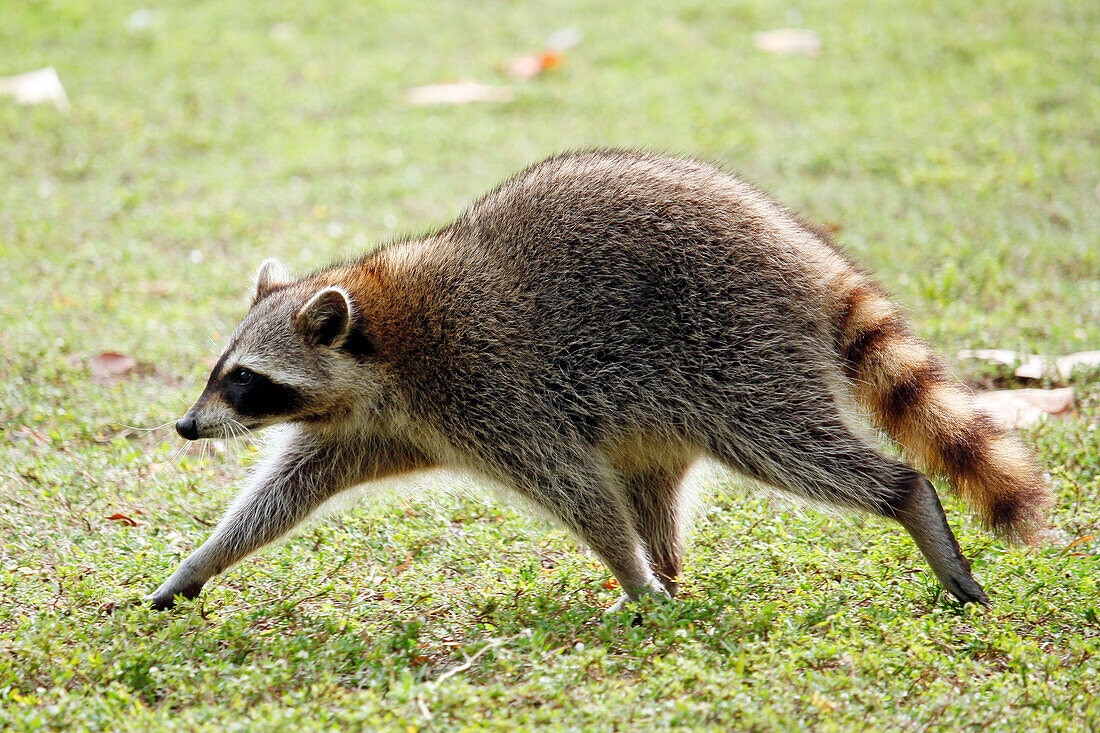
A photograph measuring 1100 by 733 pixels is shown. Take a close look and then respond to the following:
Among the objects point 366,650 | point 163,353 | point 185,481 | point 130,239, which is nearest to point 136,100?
point 130,239

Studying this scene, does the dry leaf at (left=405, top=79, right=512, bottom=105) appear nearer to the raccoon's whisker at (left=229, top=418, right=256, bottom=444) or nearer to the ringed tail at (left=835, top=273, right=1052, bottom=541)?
the raccoon's whisker at (left=229, top=418, right=256, bottom=444)

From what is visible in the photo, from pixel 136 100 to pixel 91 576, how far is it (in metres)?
7.10

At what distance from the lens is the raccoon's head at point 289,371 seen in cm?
411

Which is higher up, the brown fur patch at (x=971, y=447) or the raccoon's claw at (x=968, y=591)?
the brown fur patch at (x=971, y=447)

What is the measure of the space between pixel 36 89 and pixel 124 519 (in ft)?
22.5

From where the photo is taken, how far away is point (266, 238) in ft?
25.0

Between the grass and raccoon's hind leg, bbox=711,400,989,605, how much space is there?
17cm

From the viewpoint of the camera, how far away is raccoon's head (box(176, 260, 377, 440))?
13.5 ft

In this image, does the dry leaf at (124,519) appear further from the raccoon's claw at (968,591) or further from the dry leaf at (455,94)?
the dry leaf at (455,94)

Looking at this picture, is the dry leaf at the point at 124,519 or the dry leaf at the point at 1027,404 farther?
the dry leaf at the point at 1027,404

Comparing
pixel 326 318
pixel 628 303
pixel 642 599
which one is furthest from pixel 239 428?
pixel 642 599

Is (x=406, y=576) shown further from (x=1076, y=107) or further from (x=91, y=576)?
(x=1076, y=107)

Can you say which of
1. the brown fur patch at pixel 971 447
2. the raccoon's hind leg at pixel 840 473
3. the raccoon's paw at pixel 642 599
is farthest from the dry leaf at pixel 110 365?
the brown fur patch at pixel 971 447

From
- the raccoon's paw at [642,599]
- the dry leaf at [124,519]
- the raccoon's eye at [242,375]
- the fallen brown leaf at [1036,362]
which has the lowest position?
the fallen brown leaf at [1036,362]
